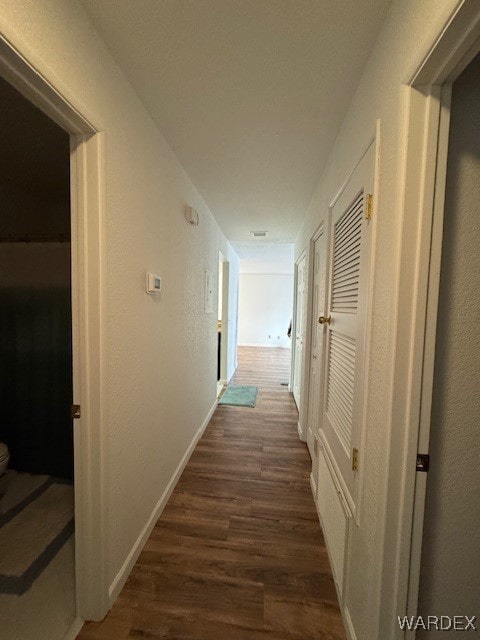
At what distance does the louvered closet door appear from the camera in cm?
100

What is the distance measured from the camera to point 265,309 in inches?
Result: 315

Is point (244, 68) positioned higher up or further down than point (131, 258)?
higher up

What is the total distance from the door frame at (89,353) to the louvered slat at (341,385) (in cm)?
106

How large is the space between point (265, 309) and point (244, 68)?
7026 millimetres

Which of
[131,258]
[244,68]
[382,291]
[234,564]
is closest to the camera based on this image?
[382,291]

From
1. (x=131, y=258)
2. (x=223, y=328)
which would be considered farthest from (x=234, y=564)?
(x=223, y=328)

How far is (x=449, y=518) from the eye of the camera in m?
0.79

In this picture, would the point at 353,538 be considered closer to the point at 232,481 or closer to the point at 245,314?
the point at 232,481

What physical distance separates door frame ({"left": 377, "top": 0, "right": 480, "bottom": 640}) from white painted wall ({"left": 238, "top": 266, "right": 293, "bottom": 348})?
7.18 metres

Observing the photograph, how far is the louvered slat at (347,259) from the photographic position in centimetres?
111

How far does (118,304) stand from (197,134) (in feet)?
3.66

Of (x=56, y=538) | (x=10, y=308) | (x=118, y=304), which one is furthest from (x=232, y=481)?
(x=10, y=308)

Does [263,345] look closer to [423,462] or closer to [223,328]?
[223,328]

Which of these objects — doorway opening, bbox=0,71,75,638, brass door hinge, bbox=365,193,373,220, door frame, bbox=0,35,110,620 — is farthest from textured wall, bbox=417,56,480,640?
doorway opening, bbox=0,71,75,638
